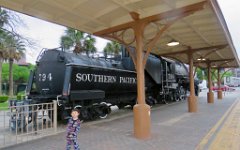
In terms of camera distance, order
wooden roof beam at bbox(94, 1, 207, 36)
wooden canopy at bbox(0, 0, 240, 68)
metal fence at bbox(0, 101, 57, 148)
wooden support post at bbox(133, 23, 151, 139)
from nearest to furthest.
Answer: wooden roof beam at bbox(94, 1, 207, 36) → wooden canopy at bbox(0, 0, 240, 68) → wooden support post at bbox(133, 23, 151, 139) → metal fence at bbox(0, 101, 57, 148)

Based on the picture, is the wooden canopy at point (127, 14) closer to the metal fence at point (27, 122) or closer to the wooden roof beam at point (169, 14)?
the wooden roof beam at point (169, 14)

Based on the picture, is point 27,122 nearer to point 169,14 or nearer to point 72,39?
point 169,14

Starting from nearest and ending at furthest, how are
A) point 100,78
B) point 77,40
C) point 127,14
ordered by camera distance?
point 127,14, point 100,78, point 77,40

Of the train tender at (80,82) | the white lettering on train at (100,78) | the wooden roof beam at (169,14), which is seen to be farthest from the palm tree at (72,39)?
the wooden roof beam at (169,14)

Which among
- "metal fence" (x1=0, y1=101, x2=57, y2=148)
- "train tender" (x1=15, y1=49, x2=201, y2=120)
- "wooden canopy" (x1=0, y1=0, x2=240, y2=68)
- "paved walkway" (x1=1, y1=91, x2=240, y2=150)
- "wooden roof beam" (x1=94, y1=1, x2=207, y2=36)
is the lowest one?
"paved walkway" (x1=1, y1=91, x2=240, y2=150)

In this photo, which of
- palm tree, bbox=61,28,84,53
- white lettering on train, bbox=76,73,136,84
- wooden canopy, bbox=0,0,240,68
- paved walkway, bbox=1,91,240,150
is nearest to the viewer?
paved walkway, bbox=1,91,240,150

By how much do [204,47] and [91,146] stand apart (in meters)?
9.03

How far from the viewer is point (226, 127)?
8297 millimetres

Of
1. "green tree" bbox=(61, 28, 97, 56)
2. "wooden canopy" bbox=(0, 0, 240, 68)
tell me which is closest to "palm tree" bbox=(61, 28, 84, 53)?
"green tree" bbox=(61, 28, 97, 56)

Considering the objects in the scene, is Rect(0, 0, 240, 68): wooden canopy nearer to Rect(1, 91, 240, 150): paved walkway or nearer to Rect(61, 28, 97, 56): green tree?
Rect(1, 91, 240, 150): paved walkway

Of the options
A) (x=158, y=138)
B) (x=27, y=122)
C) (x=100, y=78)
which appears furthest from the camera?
(x=100, y=78)

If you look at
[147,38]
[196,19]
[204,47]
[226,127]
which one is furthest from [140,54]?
[204,47]

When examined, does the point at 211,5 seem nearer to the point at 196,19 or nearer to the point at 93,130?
the point at 196,19

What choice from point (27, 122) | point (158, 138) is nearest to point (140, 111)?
point (158, 138)
